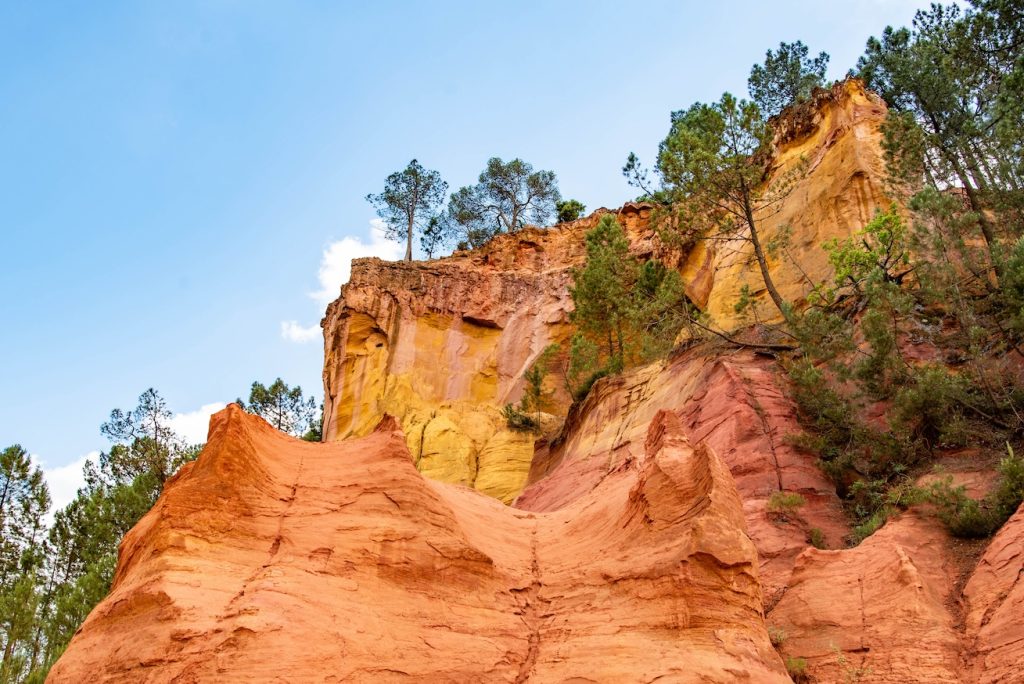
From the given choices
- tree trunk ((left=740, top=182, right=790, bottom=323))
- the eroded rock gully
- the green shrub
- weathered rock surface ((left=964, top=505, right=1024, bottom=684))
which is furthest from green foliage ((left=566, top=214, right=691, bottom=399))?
weathered rock surface ((left=964, top=505, right=1024, bottom=684))

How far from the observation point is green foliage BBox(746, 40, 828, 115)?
4959 cm

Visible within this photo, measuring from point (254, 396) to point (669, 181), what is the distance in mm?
32578

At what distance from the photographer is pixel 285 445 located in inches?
486

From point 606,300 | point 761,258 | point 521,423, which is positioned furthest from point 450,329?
point 761,258

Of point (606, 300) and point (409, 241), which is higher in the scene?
point (409, 241)

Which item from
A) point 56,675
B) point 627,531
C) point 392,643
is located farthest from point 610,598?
point 56,675

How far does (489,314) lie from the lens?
52906mm

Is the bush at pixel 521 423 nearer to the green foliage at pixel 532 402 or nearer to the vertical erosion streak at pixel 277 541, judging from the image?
the green foliage at pixel 532 402

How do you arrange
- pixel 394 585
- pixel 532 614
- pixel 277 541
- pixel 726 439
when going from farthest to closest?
pixel 726 439
pixel 532 614
pixel 277 541
pixel 394 585

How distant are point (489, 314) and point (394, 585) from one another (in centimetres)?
4312

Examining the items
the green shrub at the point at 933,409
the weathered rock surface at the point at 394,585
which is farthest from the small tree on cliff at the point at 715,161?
the weathered rock surface at the point at 394,585

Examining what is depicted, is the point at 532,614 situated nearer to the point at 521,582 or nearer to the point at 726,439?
the point at 521,582

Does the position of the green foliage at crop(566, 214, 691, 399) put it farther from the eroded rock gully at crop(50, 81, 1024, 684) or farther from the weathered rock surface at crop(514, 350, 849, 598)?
the eroded rock gully at crop(50, 81, 1024, 684)

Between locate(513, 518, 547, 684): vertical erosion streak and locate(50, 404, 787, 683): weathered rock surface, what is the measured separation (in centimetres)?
3
